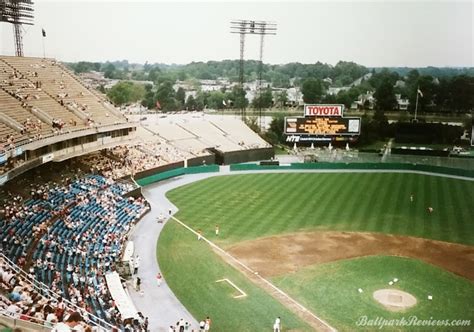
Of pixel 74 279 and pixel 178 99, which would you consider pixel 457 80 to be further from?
pixel 74 279

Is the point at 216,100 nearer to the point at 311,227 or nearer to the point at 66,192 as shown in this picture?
the point at 311,227

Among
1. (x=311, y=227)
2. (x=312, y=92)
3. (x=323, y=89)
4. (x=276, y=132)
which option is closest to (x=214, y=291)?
(x=311, y=227)

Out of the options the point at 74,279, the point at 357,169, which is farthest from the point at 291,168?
the point at 74,279

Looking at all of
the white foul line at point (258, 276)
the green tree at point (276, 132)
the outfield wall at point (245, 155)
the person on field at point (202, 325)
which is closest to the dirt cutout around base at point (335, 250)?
the white foul line at point (258, 276)

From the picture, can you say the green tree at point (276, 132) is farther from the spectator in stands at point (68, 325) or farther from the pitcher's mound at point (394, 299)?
the spectator in stands at point (68, 325)

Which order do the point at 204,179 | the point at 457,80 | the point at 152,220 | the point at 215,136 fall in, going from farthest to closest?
the point at 457,80 → the point at 215,136 → the point at 204,179 → the point at 152,220

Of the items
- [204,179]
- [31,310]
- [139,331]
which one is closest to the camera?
[31,310]

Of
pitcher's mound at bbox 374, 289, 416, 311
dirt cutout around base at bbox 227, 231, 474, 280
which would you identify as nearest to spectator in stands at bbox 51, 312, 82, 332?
dirt cutout around base at bbox 227, 231, 474, 280
